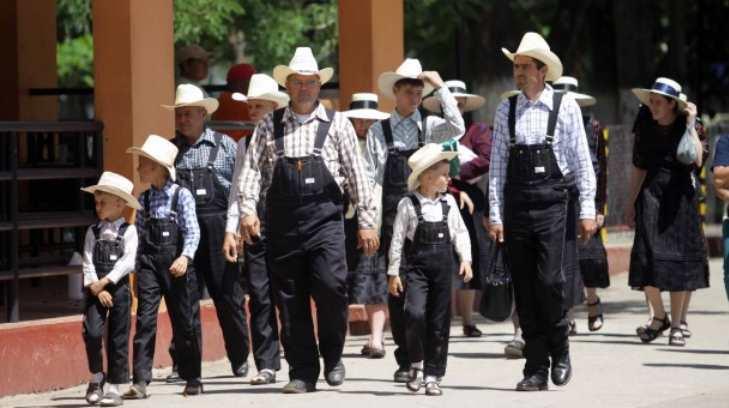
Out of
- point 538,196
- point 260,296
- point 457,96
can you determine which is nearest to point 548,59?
point 538,196

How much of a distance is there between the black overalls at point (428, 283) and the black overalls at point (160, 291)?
1350 mm

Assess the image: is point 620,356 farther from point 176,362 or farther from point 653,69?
point 653,69

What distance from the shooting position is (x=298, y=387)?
1139 cm

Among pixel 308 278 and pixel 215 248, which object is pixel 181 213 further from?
→ pixel 308 278

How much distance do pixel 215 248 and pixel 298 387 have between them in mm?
1215

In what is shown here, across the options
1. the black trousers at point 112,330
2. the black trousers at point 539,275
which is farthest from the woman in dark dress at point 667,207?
the black trousers at point 112,330

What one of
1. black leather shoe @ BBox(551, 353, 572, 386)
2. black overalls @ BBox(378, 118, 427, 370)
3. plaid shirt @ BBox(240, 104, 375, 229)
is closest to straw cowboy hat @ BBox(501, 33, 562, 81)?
plaid shirt @ BBox(240, 104, 375, 229)

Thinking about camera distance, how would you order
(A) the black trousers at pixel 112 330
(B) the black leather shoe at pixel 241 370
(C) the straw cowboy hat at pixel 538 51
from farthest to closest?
(B) the black leather shoe at pixel 241 370
(C) the straw cowboy hat at pixel 538 51
(A) the black trousers at pixel 112 330

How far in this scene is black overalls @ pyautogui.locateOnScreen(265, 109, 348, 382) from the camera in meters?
11.2

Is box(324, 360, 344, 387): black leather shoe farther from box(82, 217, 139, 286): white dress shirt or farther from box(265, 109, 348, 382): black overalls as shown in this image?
box(82, 217, 139, 286): white dress shirt

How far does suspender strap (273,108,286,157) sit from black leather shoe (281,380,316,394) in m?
1.39

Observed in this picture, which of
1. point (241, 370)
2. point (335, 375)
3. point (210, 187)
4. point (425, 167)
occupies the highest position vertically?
point (425, 167)

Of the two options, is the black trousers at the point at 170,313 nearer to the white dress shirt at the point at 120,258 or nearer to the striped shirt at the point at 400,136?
the white dress shirt at the point at 120,258

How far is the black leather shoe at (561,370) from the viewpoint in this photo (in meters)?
11.3
